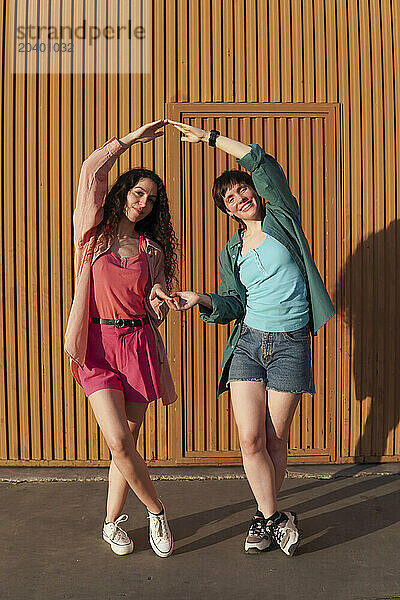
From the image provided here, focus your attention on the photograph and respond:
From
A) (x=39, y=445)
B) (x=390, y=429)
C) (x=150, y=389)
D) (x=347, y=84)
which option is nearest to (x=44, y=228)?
(x=39, y=445)

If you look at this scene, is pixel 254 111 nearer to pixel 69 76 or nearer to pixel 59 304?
pixel 69 76

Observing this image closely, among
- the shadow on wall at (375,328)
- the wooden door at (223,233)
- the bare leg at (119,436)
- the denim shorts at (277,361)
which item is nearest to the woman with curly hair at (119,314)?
the bare leg at (119,436)

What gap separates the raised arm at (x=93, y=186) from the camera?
3.92 m

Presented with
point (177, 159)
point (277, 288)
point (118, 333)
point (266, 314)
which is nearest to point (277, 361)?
point (266, 314)

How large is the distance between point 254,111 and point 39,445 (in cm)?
280

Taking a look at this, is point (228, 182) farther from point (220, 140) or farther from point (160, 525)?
point (160, 525)

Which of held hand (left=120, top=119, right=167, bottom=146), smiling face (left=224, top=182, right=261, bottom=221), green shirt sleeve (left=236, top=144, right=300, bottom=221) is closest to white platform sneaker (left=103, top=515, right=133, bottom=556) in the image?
smiling face (left=224, top=182, right=261, bottom=221)

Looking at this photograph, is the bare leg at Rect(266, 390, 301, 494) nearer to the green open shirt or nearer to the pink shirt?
the green open shirt

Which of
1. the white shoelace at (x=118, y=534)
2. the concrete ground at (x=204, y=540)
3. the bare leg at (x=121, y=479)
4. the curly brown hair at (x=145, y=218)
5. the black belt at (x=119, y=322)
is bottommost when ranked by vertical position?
the concrete ground at (x=204, y=540)

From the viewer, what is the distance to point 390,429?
18.6ft

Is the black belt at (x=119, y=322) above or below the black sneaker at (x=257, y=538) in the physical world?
above

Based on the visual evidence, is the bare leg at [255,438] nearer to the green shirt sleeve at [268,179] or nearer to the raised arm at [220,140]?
the green shirt sleeve at [268,179]

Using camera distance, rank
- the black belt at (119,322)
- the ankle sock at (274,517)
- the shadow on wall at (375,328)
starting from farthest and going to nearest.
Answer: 1. the shadow on wall at (375,328)
2. the ankle sock at (274,517)
3. the black belt at (119,322)

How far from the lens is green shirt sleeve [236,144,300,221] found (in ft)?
13.0
